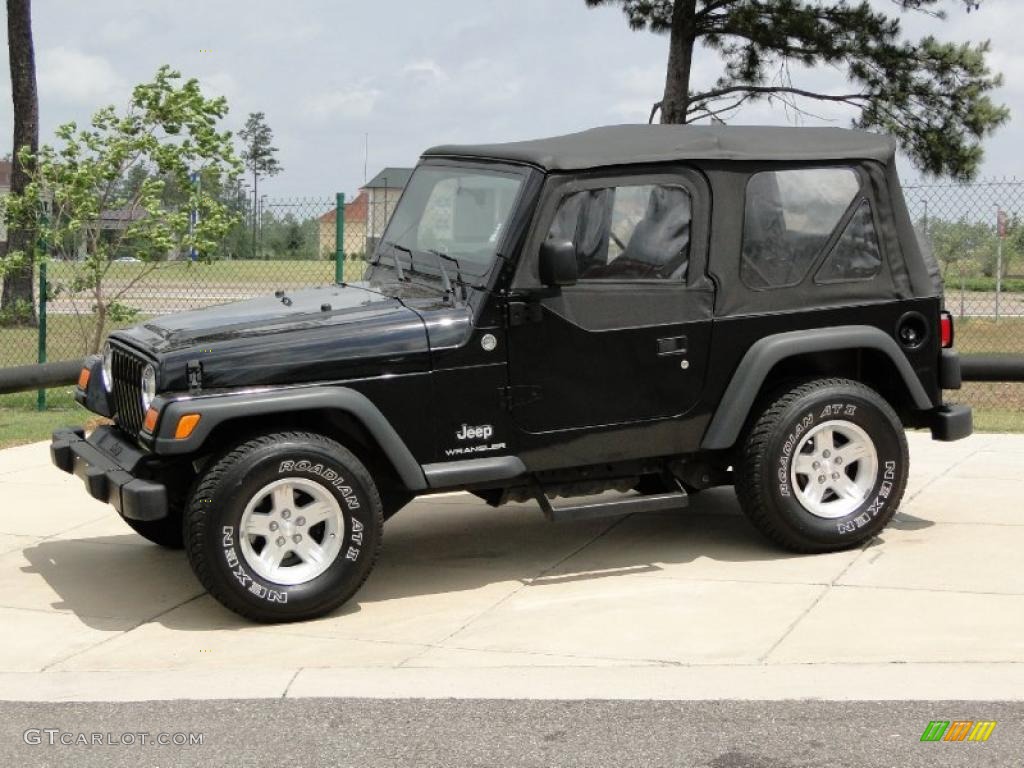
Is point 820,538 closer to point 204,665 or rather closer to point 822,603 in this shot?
point 822,603

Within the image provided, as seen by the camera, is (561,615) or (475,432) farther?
(475,432)

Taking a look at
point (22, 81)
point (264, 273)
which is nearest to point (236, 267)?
point (264, 273)

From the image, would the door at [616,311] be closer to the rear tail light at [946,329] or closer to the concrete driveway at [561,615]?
the concrete driveway at [561,615]

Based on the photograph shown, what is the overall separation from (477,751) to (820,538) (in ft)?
9.33

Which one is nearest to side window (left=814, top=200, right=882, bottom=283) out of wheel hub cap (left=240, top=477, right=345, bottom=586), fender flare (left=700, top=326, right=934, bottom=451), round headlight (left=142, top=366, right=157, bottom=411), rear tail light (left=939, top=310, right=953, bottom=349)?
fender flare (left=700, top=326, right=934, bottom=451)

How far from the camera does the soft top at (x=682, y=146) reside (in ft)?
22.5

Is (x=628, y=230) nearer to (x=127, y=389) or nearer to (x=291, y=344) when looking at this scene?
(x=291, y=344)

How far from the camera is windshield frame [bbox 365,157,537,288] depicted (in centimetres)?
671

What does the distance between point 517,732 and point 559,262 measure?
2281 mm

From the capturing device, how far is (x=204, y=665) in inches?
229

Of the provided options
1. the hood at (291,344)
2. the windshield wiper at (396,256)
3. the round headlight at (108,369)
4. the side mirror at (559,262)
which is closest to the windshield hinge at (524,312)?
the side mirror at (559,262)

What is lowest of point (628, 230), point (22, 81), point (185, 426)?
point (185, 426)

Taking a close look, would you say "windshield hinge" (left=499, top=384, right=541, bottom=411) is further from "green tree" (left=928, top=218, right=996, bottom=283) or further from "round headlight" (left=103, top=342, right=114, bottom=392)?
"green tree" (left=928, top=218, right=996, bottom=283)

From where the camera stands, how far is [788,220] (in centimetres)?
718
